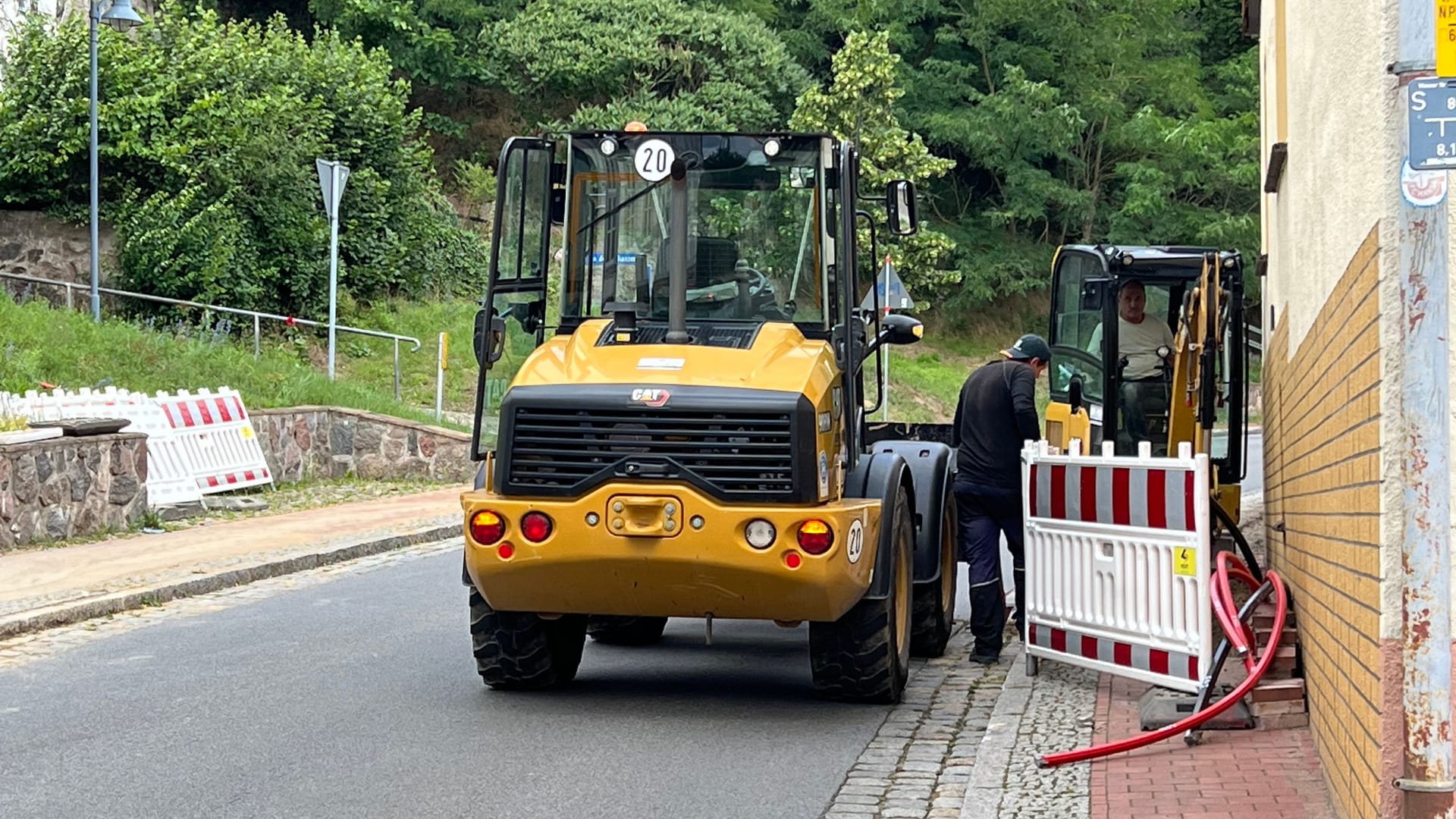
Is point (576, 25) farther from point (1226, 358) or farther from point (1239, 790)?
point (1239, 790)

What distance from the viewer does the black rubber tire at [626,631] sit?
11.1m

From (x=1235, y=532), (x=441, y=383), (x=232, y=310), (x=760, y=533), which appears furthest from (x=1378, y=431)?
(x=232, y=310)

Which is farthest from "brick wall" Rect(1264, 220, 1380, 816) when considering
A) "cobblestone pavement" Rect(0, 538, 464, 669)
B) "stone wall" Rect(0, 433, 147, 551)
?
"stone wall" Rect(0, 433, 147, 551)

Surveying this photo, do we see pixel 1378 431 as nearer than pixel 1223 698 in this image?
Yes

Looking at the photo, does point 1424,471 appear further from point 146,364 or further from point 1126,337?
point 146,364

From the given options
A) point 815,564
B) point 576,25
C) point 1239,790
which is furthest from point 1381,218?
point 576,25

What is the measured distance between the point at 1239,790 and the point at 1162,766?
0.50 metres

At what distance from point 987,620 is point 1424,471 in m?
5.78

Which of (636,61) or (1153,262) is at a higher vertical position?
(636,61)

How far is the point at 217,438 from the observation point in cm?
1850

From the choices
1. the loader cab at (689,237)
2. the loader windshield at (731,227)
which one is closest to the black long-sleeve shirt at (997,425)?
the loader cab at (689,237)

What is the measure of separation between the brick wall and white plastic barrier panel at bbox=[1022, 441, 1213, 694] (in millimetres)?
504

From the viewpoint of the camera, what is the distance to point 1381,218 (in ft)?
16.3

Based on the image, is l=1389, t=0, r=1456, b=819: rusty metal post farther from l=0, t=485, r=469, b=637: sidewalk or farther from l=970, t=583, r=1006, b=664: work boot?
l=0, t=485, r=469, b=637: sidewalk
